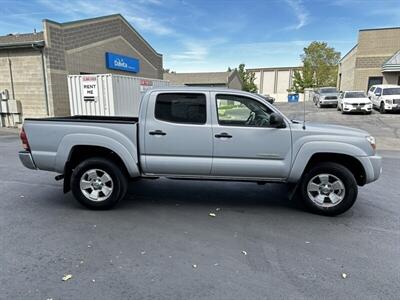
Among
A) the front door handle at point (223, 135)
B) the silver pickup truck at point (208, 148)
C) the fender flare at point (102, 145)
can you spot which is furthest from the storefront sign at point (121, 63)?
the front door handle at point (223, 135)

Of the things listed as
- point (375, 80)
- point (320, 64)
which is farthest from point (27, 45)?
point (320, 64)

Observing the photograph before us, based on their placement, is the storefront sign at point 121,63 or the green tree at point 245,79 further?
the green tree at point 245,79

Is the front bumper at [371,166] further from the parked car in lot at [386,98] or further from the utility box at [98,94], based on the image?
the parked car in lot at [386,98]

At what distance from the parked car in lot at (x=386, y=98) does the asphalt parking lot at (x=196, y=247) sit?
53.5 ft

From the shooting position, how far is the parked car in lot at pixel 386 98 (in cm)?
1906

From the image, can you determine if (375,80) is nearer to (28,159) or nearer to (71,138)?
(71,138)

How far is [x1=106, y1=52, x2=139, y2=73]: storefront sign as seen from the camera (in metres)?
20.4

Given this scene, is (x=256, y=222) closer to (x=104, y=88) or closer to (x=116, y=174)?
(x=116, y=174)

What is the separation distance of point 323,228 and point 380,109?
1950 centimetres

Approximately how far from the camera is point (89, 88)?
49.9ft

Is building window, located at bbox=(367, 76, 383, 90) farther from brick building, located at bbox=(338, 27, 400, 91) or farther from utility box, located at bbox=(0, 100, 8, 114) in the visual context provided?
utility box, located at bbox=(0, 100, 8, 114)

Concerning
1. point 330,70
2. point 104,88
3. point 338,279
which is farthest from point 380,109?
point 330,70

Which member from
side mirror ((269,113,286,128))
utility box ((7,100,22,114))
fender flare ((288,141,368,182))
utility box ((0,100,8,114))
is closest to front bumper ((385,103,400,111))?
fender flare ((288,141,368,182))

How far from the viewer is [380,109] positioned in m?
20.2
